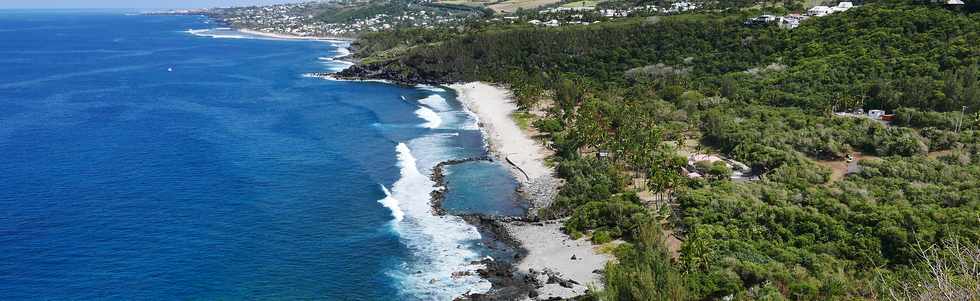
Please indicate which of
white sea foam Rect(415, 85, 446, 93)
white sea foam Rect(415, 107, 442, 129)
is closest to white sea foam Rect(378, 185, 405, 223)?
white sea foam Rect(415, 107, 442, 129)

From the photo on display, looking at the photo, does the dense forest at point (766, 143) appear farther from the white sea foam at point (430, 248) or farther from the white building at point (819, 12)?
the white building at point (819, 12)

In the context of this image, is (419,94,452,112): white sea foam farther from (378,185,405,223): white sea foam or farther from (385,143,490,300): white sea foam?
(378,185,405,223): white sea foam

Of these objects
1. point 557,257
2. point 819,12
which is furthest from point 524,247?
point 819,12

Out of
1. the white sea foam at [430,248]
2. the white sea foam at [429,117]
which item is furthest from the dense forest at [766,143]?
the white sea foam at [429,117]

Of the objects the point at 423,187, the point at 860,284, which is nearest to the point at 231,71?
the point at 423,187

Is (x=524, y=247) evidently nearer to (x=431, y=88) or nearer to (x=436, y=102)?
(x=436, y=102)

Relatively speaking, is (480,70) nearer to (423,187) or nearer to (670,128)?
(670,128)
